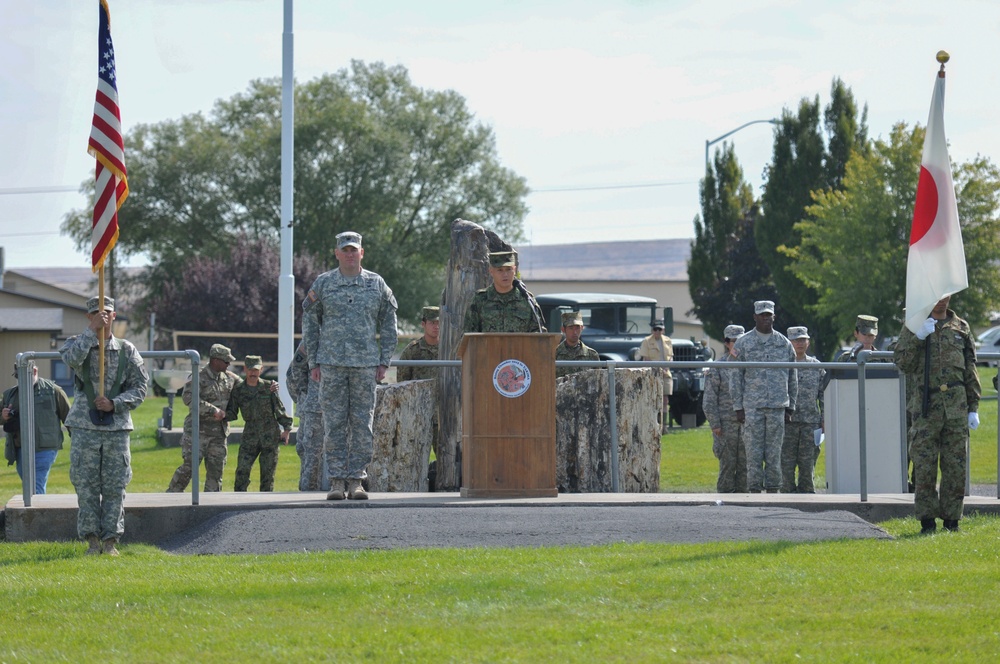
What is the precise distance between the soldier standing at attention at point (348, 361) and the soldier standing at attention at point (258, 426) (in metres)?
4.10

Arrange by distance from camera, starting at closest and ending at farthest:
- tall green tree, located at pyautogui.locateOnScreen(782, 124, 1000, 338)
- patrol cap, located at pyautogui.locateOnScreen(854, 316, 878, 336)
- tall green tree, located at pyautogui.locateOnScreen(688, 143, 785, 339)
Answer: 1. patrol cap, located at pyautogui.locateOnScreen(854, 316, 878, 336)
2. tall green tree, located at pyautogui.locateOnScreen(782, 124, 1000, 338)
3. tall green tree, located at pyautogui.locateOnScreen(688, 143, 785, 339)

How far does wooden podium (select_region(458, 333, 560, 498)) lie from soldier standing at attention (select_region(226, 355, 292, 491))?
455 cm

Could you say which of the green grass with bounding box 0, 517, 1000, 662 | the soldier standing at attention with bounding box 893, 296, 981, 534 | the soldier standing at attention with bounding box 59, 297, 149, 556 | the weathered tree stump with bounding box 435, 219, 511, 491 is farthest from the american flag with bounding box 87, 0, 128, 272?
the soldier standing at attention with bounding box 893, 296, 981, 534

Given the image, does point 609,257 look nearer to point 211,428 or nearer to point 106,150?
point 211,428

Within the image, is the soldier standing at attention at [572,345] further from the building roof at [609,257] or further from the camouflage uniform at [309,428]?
the building roof at [609,257]

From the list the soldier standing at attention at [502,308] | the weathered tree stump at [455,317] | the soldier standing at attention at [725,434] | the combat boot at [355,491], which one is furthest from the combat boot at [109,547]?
the soldier standing at attention at [725,434]

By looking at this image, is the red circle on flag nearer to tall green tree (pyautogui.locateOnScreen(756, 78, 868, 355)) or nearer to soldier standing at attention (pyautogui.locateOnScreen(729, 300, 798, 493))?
soldier standing at attention (pyautogui.locateOnScreen(729, 300, 798, 493))

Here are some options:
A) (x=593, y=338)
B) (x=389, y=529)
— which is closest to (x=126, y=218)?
(x=593, y=338)

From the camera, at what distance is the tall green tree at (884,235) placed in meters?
38.3

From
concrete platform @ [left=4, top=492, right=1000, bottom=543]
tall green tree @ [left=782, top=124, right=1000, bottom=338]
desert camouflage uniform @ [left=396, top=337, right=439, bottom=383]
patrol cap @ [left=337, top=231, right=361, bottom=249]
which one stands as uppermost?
tall green tree @ [left=782, top=124, right=1000, bottom=338]

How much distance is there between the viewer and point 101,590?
7.52m

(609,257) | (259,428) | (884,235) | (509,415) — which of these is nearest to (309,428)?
(259,428)

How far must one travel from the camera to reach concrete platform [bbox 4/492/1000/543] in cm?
1004

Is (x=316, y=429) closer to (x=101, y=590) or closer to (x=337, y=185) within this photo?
(x=101, y=590)
